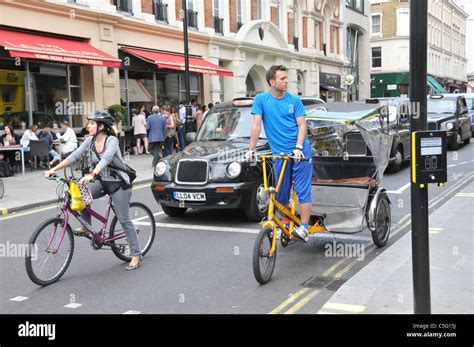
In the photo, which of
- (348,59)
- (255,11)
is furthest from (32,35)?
(348,59)

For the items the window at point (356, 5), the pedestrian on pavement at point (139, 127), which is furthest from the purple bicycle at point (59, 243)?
the window at point (356, 5)

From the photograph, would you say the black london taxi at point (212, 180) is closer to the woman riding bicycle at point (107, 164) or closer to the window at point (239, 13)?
the woman riding bicycle at point (107, 164)

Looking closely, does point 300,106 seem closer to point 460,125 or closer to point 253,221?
point 253,221

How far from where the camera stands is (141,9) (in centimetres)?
2238

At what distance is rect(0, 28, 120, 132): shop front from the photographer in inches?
645

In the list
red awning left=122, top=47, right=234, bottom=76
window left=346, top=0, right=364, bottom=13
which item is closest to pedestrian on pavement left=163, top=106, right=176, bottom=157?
red awning left=122, top=47, right=234, bottom=76

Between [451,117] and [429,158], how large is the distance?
53.1 ft

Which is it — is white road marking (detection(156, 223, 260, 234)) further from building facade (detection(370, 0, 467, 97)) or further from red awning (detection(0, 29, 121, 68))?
building facade (detection(370, 0, 467, 97))

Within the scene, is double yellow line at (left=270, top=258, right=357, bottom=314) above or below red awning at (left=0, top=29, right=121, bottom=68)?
below

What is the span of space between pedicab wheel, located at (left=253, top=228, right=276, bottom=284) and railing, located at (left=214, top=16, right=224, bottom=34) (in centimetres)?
2296

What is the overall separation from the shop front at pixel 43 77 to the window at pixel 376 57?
46.3 metres

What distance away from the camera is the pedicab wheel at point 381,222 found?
6879mm
